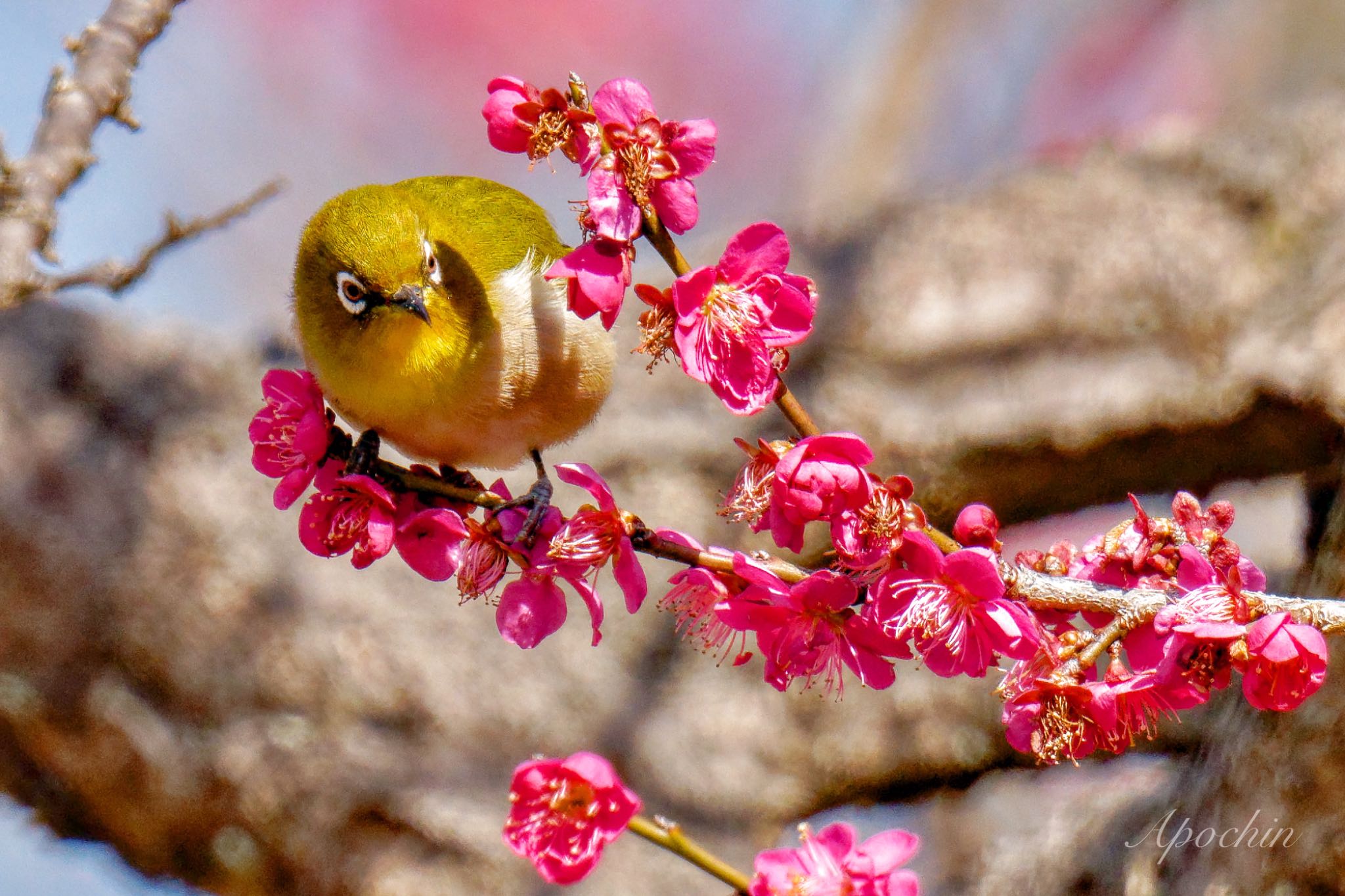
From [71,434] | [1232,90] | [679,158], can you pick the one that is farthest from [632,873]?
[1232,90]

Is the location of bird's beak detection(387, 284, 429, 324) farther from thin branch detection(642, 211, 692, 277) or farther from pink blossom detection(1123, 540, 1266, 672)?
pink blossom detection(1123, 540, 1266, 672)

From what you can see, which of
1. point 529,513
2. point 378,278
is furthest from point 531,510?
point 378,278

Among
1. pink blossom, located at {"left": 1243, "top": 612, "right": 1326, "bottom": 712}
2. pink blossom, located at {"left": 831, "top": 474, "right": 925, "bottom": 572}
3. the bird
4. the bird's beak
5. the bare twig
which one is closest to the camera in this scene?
pink blossom, located at {"left": 1243, "top": 612, "right": 1326, "bottom": 712}

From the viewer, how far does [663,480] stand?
4.58m

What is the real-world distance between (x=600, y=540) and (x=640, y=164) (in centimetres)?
49

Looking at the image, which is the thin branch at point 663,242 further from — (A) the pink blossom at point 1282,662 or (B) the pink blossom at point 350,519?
(A) the pink blossom at point 1282,662

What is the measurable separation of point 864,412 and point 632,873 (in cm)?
190

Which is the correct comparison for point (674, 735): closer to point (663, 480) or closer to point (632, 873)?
point (632, 873)

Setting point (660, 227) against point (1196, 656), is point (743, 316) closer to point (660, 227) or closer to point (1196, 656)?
point (660, 227)

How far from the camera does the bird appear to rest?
222cm

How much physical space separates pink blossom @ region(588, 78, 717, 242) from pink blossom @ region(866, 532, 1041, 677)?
493mm

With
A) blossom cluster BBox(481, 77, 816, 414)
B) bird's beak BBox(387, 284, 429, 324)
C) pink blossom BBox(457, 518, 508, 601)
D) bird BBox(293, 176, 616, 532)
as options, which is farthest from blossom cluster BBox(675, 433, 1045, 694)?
bird's beak BBox(387, 284, 429, 324)

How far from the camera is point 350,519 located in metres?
1.60
